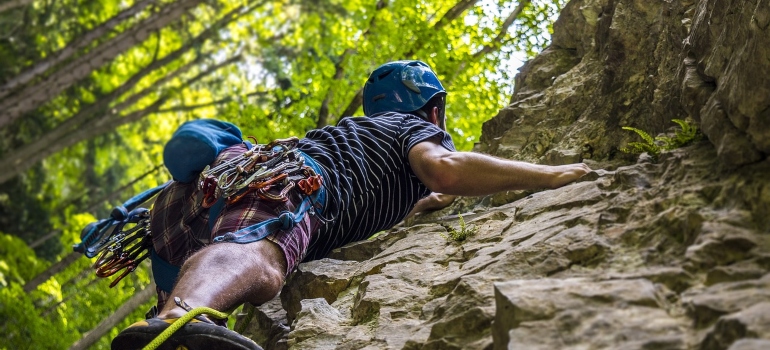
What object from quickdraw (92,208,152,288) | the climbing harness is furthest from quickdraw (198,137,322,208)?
quickdraw (92,208,152,288)

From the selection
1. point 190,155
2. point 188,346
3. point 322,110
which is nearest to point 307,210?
point 190,155

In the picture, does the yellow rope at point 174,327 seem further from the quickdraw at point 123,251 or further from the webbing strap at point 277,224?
the quickdraw at point 123,251

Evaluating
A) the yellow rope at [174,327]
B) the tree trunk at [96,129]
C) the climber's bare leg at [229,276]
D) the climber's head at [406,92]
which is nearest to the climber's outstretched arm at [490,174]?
the climber's bare leg at [229,276]

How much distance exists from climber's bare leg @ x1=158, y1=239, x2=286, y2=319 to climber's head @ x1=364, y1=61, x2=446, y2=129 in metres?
1.98

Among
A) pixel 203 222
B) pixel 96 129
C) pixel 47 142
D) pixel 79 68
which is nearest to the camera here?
pixel 203 222

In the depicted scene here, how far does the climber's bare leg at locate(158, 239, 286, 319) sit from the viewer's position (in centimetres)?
313

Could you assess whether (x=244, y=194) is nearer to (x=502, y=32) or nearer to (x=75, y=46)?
(x=502, y=32)

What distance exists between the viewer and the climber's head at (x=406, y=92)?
5.40m

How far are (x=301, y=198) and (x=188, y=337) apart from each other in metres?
1.36

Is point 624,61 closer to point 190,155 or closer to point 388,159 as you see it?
point 388,159

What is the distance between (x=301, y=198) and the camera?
4051 mm

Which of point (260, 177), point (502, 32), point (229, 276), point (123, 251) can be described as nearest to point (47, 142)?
point (502, 32)

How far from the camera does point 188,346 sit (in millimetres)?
2811

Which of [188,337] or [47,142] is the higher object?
[47,142]
